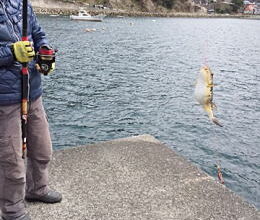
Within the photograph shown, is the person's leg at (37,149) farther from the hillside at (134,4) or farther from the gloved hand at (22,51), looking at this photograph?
the hillside at (134,4)

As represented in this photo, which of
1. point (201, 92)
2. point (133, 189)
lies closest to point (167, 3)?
point (201, 92)

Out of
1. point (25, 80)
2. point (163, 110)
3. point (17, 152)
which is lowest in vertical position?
point (163, 110)

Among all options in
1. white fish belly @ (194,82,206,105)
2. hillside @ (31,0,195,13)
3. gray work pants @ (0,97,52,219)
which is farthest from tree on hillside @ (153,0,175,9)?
gray work pants @ (0,97,52,219)

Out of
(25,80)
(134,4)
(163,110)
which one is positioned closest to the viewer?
(25,80)

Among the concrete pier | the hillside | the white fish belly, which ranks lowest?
the concrete pier

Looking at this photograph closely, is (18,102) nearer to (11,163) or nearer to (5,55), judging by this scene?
(5,55)

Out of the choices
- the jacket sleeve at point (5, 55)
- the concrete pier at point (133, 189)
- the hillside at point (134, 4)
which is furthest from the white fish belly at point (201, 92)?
the hillside at point (134, 4)

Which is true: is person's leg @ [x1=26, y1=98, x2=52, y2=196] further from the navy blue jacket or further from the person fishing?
the navy blue jacket
